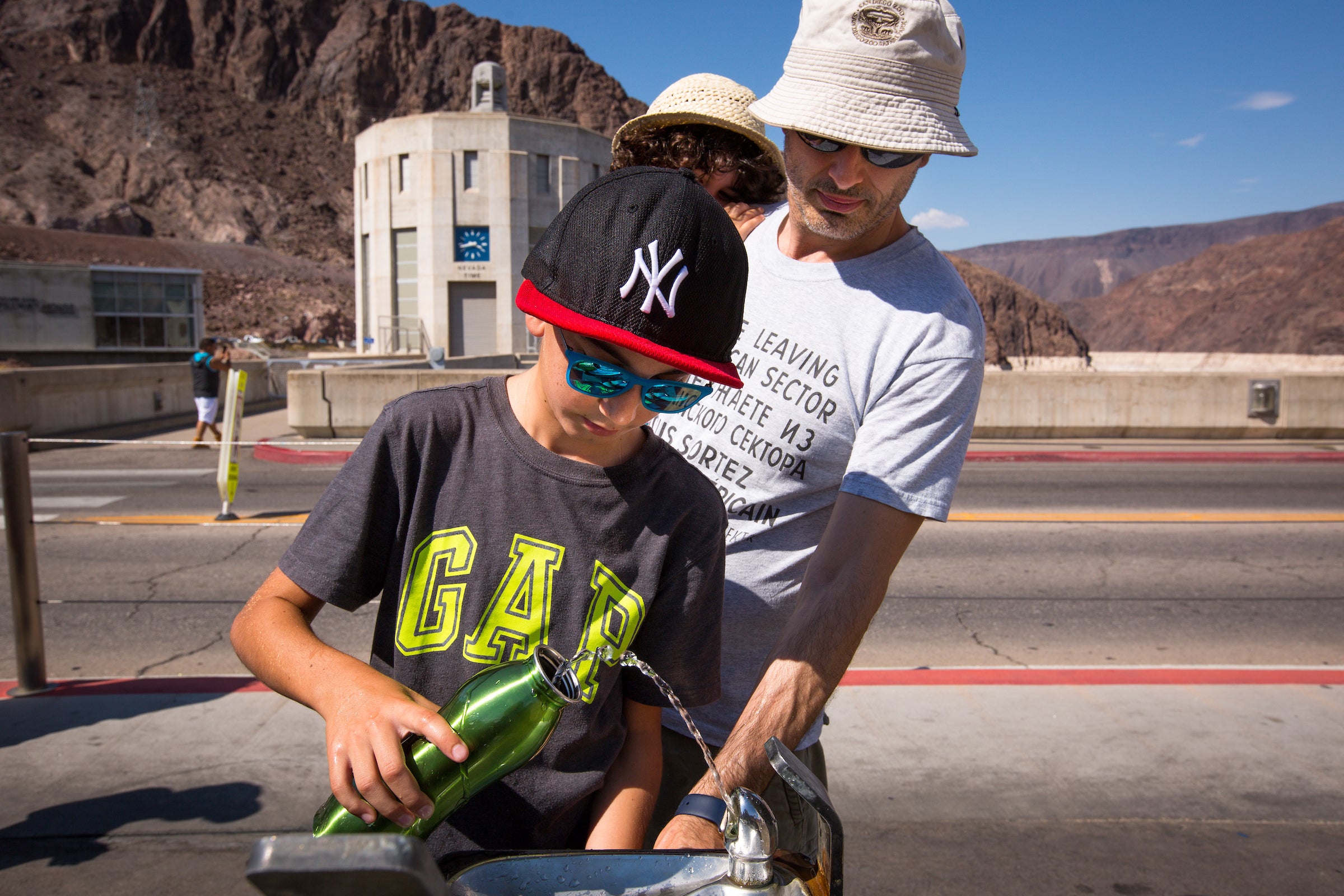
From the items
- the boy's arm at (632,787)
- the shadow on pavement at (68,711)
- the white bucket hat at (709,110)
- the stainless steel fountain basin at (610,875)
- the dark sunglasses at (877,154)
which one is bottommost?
the shadow on pavement at (68,711)

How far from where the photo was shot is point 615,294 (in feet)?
4.19

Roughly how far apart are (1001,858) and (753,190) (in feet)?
8.34

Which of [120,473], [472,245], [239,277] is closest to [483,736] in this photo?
[120,473]

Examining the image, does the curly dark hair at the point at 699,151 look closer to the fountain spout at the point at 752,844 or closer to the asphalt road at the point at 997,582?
the fountain spout at the point at 752,844

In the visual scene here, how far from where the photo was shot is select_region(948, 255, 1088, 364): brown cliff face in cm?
10338

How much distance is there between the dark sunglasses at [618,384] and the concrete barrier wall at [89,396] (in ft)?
53.4

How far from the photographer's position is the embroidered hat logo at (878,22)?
1.85 meters

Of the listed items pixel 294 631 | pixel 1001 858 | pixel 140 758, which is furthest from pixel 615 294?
pixel 140 758

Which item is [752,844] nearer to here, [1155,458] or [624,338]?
[624,338]

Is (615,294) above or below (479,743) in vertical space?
above

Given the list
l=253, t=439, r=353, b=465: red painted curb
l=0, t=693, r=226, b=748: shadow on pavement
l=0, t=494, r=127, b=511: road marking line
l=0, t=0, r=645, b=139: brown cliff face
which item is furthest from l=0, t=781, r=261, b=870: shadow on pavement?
l=0, t=0, r=645, b=139: brown cliff face

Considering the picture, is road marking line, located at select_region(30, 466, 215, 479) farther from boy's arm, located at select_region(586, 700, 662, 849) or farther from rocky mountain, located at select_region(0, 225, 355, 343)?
rocky mountain, located at select_region(0, 225, 355, 343)

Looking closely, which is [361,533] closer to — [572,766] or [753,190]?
[572,766]

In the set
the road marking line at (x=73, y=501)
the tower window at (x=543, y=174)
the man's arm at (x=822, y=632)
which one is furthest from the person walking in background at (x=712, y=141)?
the tower window at (x=543, y=174)
